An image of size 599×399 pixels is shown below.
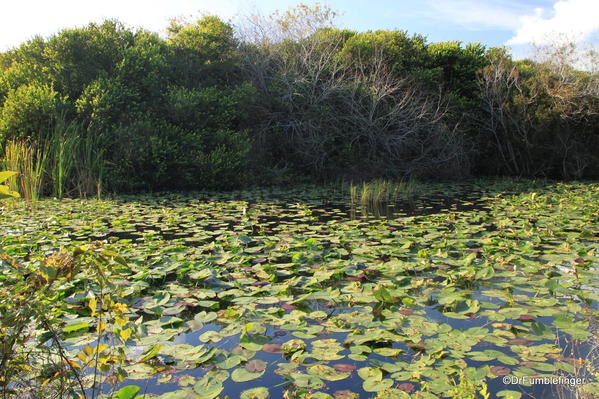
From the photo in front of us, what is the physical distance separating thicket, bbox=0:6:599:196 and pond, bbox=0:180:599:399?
347 centimetres

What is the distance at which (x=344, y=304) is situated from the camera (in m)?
2.90

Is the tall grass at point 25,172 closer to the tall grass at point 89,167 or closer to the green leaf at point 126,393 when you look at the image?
the tall grass at point 89,167

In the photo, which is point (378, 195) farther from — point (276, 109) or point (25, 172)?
point (25, 172)

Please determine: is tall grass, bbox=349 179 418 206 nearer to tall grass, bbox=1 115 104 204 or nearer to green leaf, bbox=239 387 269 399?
tall grass, bbox=1 115 104 204

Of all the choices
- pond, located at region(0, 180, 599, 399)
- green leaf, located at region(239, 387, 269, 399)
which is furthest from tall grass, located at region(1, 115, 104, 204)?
green leaf, located at region(239, 387, 269, 399)

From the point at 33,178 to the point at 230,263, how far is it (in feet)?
16.9

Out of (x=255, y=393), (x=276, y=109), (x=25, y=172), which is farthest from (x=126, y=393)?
(x=276, y=109)

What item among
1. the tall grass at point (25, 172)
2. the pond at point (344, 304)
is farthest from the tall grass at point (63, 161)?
the pond at point (344, 304)

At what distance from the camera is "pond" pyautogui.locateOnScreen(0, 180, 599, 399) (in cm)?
201

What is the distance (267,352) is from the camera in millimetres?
2262

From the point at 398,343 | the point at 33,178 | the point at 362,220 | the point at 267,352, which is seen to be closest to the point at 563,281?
the point at 398,343

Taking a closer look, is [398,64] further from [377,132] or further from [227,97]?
[227,97]

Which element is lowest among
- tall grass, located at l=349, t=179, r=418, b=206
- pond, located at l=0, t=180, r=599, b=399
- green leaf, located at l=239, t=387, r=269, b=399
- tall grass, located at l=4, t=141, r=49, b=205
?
green leaf, located at l=239, t=387, r=269, b=399

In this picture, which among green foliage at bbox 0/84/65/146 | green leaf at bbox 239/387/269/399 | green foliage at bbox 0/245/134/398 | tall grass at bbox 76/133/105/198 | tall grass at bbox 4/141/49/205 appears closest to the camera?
green foliage at bbox 0/245/134/398
